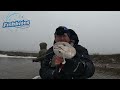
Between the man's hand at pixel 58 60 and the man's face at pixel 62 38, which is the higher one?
the man's face at pixel 62 38

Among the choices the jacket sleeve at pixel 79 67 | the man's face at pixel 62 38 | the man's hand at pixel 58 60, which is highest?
the man's face at pixel 62 38

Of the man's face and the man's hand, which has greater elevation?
the man's face

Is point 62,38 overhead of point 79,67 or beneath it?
overhead

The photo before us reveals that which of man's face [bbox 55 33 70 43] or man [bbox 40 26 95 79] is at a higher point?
man's face [bbox 55 33 70 43]

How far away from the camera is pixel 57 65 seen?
38.6 inches

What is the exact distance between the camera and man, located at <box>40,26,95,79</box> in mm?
979

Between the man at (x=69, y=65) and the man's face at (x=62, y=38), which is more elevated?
the man's face at (x=62, y=38)

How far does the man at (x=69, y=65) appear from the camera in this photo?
98 centimetres

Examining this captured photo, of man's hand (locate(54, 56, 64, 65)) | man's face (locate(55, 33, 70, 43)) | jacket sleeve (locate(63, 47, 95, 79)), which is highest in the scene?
man's face (locate(55, 33, 70, 43))

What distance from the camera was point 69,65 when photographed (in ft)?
3.21

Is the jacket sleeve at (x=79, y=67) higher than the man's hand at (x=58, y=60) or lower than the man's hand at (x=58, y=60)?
lower
